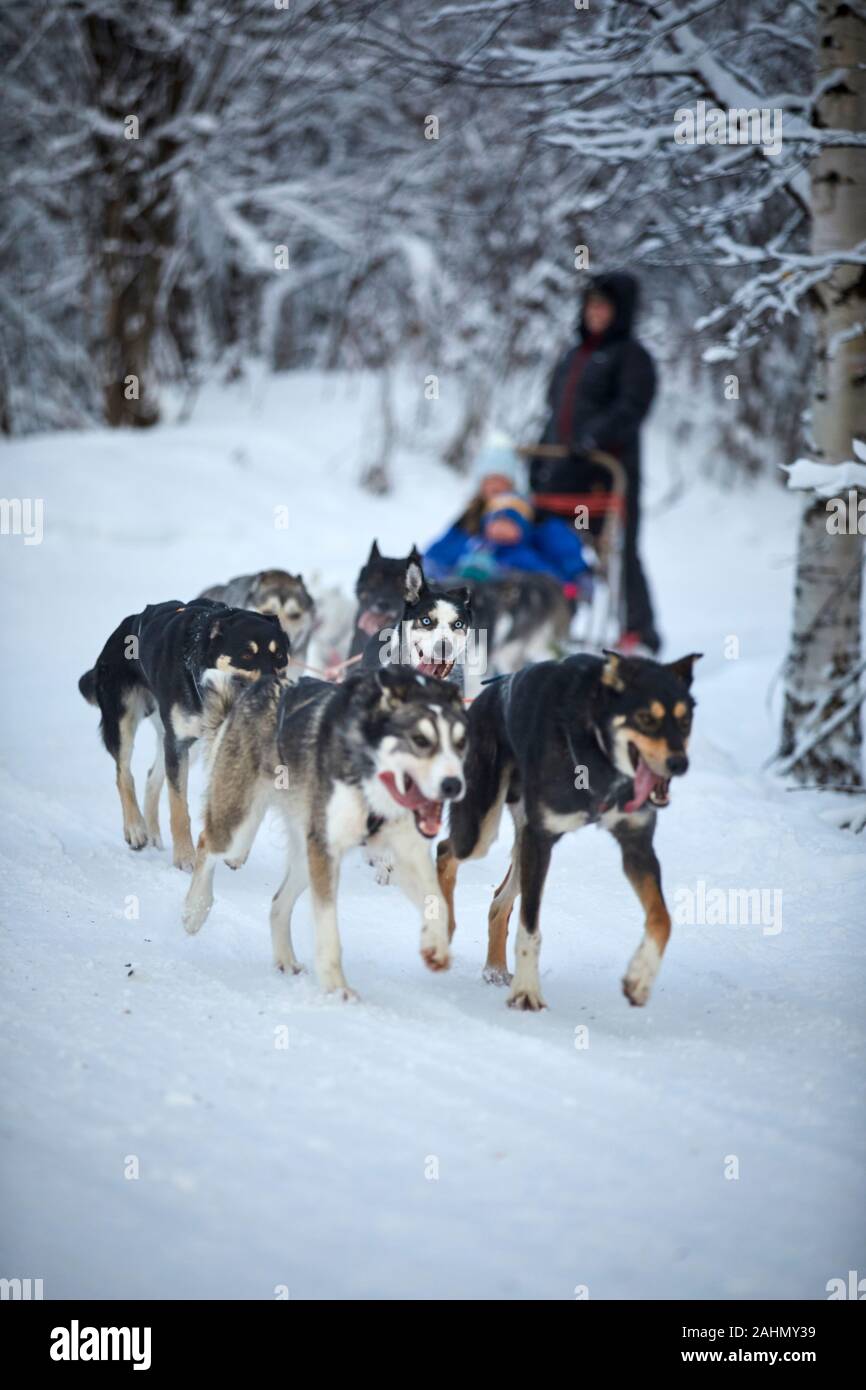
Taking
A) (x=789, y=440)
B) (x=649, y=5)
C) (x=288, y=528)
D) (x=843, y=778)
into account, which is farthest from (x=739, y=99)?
(x=789, y=440)

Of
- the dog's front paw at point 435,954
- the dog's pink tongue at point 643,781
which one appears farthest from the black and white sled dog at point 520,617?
the dog's front paw at point 435,954

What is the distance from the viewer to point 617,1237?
2.54 meters

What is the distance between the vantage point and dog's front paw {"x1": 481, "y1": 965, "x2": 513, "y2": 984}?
4.07 m

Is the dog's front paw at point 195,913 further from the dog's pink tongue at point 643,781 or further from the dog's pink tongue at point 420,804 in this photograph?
the dog's pink tongue at point 643,781

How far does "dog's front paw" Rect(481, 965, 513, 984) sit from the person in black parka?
17.3 ft

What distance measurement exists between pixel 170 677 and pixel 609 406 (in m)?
5.28

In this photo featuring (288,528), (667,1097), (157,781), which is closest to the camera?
(667,1097)

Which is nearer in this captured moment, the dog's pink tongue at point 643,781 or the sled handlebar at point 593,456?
the dog's pink tongue at point 643,781

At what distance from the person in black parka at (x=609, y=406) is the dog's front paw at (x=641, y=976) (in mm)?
5643

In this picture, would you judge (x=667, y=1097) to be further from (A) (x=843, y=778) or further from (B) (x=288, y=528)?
(B) (x=288, y=528)

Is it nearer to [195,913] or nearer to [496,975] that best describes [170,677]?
[195,913]

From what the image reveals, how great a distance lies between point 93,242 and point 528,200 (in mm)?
4815

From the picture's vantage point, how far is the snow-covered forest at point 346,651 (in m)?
2.63
